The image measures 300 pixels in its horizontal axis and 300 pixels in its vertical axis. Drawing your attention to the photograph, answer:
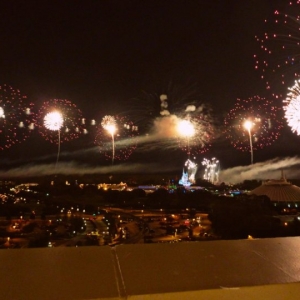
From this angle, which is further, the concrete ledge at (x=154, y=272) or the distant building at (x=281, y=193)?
the distant building at (x=281, y=193)

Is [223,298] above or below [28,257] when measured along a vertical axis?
below

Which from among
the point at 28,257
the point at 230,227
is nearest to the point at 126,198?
the point at 230,227

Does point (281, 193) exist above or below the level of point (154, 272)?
above

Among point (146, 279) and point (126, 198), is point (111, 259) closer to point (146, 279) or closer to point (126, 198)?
point (146, 279)

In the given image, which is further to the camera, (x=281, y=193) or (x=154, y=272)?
(x=281, y=193)

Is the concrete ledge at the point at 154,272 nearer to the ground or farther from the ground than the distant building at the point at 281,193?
nearer to the ground

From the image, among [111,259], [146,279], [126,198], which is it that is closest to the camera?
[146,279]

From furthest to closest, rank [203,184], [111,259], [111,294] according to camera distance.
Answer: [203,184]
[111,259]
[111,294]

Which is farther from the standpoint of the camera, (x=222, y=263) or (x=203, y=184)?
(x=203, y=184)

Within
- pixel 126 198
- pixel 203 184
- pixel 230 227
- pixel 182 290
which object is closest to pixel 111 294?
pixel 182 290

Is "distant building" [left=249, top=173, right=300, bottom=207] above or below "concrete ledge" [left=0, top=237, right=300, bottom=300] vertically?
above

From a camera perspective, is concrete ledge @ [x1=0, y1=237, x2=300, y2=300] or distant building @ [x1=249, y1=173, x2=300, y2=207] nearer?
concrete ledge @ [x1=0, y1=237, x2=300, y2=300]
